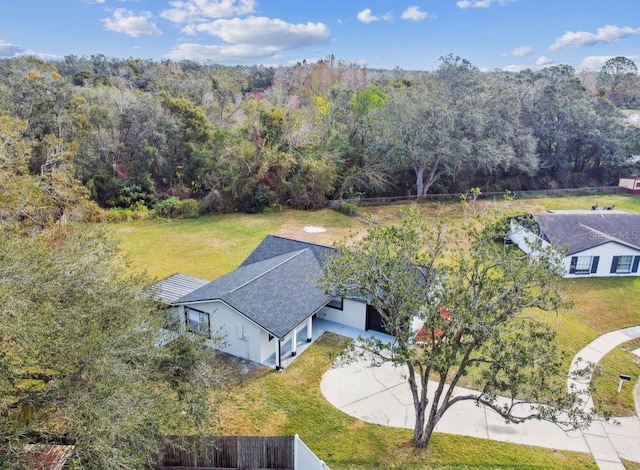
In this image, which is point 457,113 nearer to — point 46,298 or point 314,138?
point 314,138

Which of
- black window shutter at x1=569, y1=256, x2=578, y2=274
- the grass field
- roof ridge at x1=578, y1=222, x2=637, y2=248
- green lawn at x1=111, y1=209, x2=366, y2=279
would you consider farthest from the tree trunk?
black window shutter at x1=569, y1=256, x2=578, y2=274

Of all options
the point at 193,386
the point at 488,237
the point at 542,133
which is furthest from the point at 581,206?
the point at 193,386

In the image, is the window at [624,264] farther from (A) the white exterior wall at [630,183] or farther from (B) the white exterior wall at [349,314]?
(A) the white exterior wall at [630,183]

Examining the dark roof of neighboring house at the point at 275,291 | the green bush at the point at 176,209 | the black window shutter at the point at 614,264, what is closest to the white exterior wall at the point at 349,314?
the dark roof of neighboring house at the point at 275,291

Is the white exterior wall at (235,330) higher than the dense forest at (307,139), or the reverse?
the dense forest at (307,139)

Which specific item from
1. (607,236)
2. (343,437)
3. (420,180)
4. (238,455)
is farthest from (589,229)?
(238,455)

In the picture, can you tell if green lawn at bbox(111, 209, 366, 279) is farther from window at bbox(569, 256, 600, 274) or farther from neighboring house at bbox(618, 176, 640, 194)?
neighboring house at bbox(618, 176, 640, 194)
